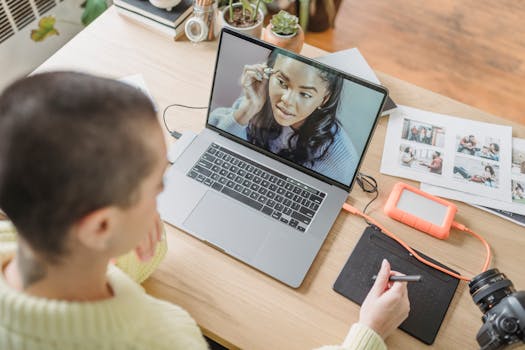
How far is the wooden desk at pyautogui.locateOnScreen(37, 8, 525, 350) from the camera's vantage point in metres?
0.90

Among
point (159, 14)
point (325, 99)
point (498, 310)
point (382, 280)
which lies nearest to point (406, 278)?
point (382, 280)

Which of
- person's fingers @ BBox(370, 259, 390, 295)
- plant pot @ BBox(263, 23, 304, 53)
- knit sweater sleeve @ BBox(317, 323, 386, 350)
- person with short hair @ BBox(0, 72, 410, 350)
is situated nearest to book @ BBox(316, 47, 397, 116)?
plant pot @ BBox(263, 23, 304, 53)

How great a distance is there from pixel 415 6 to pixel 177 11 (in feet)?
5.64

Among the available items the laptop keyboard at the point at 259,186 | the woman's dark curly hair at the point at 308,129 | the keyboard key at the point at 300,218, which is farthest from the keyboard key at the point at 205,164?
the keyboard key at the point at 300,218

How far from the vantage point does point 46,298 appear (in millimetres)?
648

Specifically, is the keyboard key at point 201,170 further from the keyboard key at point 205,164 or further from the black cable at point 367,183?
the black cable at point 367,183

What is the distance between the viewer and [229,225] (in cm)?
102

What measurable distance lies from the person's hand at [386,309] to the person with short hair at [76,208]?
0.33 metres

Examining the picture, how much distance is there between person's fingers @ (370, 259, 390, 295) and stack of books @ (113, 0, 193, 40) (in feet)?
2.72

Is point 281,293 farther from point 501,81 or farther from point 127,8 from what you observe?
point 501,81

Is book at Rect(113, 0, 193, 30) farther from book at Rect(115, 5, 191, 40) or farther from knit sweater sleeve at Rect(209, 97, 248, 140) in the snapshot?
knit sweater sleeve at Rect(209, 97, 248, 140)

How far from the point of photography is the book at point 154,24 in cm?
137

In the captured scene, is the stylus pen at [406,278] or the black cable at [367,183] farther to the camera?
the black cable at [367,183]

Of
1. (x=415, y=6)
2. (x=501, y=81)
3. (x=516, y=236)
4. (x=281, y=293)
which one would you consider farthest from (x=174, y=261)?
(x=415, y=6)
